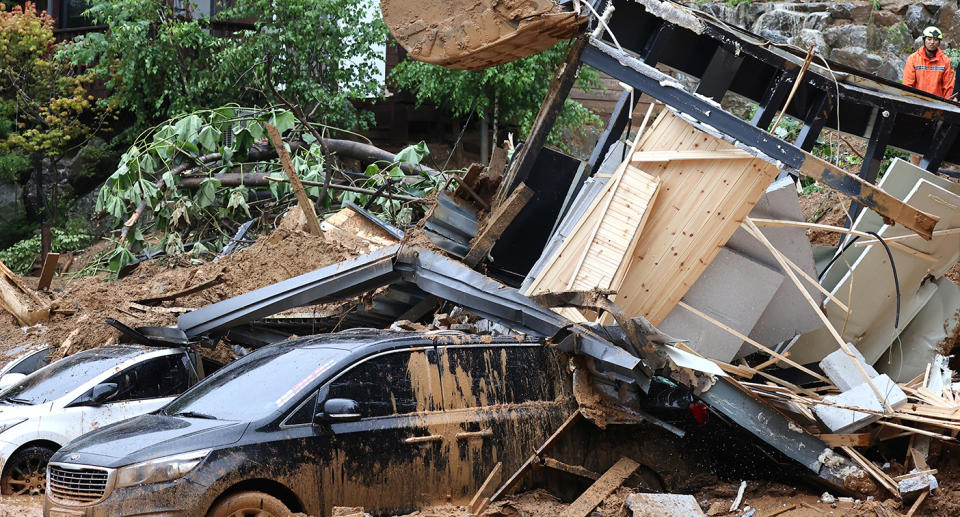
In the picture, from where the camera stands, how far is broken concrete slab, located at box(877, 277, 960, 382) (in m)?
10.3

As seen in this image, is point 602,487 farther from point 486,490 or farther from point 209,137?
point 209,137

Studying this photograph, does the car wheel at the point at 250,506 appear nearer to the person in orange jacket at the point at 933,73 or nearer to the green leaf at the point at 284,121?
the green leaf at the point at 284,121

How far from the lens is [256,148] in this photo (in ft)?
57.1

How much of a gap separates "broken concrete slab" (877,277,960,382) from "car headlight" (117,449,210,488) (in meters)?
8.30

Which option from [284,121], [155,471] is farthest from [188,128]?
[155,471]

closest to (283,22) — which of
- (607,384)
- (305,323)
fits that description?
(305,323)

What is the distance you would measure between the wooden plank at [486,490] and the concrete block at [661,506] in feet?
3.06

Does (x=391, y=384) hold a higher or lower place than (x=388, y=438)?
higher

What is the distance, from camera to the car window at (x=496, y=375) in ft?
21.2

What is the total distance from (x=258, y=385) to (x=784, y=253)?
578 centimetres

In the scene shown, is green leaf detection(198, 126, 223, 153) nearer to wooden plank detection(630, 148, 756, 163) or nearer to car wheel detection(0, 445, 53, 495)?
car wheel detection(0, 445, 53, 495)

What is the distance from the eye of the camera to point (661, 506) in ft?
20.2

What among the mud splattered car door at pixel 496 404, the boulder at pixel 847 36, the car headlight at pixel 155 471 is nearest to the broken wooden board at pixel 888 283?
the mud splattered car door at pixel 496 404

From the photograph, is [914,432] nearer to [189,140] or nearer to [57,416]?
[57,416]
